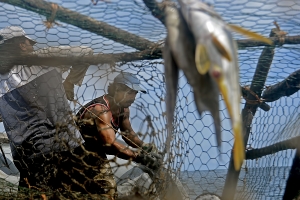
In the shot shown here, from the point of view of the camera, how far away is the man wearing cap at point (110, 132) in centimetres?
469

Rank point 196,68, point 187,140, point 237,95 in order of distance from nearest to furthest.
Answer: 1. point 237,95
2. point 196,68
3. point 187,140

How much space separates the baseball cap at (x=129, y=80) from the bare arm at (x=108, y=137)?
1.22 feet

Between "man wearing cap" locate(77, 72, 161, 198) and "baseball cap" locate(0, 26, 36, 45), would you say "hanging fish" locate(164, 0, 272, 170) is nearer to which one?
"man wearing cap" locate(77, 72, 161, 198)

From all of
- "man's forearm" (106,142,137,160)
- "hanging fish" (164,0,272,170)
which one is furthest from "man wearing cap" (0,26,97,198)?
"hanging fish" (164,0,272,170)

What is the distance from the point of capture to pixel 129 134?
4918 millimetres

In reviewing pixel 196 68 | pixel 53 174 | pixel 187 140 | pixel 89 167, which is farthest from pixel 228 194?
pixel 196 68

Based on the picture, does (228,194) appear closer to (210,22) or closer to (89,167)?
(89,167)

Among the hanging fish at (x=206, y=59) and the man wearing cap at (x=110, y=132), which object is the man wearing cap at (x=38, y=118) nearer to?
the man wearing cap at (x=110, y=132)

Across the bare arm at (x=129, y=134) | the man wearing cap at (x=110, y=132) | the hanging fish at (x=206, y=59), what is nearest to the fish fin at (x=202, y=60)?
the hanging fish at (x=206, y=59)

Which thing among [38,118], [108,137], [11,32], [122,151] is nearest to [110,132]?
[108,137]

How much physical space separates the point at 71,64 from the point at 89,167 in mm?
1105

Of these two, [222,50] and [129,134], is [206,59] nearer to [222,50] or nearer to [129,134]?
[222,50]

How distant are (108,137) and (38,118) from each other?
0.86 m

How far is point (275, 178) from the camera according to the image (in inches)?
195
